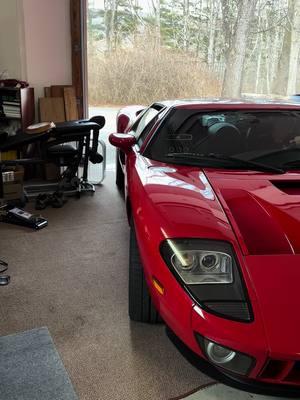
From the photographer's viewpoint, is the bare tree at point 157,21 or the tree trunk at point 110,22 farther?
the bare tree at point 157,21

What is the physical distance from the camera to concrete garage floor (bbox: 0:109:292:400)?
1.53m

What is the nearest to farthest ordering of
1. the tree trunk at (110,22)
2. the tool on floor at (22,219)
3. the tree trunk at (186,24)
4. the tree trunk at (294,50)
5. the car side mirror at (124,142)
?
the car side mirror at (124,142)
the tool on floor at (22,219)
the tree trunk at (110,22)
the tree trunk at (186,24)
the tree trunk at (294,50)

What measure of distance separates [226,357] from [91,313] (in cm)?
101

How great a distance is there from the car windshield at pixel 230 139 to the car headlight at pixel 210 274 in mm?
671

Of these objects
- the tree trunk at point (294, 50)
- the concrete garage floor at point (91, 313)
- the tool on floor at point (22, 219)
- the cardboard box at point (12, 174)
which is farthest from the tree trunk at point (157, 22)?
the tool on floor at point (22, 219)

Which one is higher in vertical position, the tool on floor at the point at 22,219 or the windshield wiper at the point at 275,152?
the windshield wiper at the point at 275,152

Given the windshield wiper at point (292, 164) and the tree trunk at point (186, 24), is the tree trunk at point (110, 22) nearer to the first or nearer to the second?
the tree trunk at point (186, 24)

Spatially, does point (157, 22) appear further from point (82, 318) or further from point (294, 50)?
point (82, 318)

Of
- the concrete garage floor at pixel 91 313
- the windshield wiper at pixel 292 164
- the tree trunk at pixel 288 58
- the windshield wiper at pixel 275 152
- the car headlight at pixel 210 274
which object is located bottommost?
the concrete garage floor at pixel 91 313

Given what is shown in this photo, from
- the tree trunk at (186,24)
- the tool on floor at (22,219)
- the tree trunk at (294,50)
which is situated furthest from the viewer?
the tree trunk at (294,50)

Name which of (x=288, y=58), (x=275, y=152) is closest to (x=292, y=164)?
(x=275, y=152)

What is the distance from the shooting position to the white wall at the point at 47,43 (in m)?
4.29

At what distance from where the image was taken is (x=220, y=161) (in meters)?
1.86

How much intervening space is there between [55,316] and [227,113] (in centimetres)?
154
